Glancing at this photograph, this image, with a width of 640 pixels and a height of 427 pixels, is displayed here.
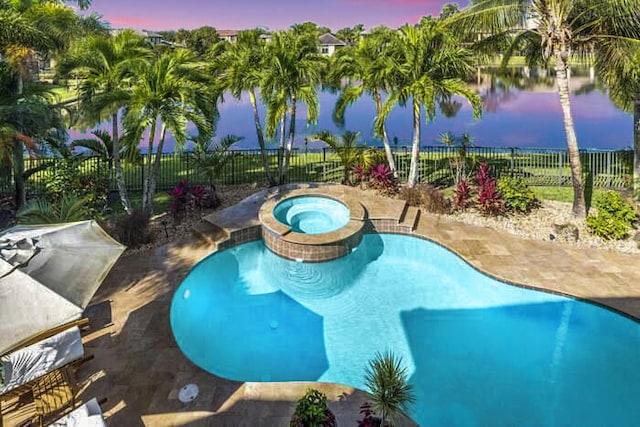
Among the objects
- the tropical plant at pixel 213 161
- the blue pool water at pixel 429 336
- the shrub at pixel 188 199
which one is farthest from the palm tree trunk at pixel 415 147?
the shrub at pixel 188 199

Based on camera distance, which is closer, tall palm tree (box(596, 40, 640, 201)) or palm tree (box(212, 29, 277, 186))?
tall palm tree (box(596, 40, 640, 201))

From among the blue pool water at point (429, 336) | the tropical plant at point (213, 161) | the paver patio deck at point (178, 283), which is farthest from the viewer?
the tropical plant at point (213, 161)

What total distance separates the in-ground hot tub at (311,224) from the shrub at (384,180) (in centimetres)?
179

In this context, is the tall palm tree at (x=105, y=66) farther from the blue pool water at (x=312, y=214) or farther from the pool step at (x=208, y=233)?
the blue pool water at (x=312, y=214)

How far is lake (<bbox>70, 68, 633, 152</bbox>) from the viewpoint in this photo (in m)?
24.2

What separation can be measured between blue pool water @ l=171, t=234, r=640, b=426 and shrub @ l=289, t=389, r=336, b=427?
5.26ft

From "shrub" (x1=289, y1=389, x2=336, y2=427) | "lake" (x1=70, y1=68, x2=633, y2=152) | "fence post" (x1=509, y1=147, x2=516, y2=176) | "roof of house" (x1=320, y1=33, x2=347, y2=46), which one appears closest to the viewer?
"shrub" (x1=289, y1=389, x2=336, y2=427)

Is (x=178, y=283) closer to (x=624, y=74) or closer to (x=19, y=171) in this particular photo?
(x=19, y=171)

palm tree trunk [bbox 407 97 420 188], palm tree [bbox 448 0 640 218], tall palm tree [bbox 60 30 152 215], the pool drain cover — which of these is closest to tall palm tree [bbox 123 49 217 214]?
tall palm tree [bbox 60 30 152 215]

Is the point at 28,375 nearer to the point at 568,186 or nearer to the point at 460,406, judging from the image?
the point at 460,406

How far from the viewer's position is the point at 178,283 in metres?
9.23

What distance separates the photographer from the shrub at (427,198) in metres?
13.0

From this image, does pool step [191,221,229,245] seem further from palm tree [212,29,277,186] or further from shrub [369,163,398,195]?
shrub [369,163,398,195]

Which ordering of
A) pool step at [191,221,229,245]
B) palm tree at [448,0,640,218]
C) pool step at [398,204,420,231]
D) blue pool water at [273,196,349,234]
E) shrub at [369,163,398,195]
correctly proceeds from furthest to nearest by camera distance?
shrub at [369,163,398,195] → blue pool water at [273,196,349,234] → pool step at [398,204,420,231] → pool step at [191,221,229,245] → palm tree at [448,0,640,218]
